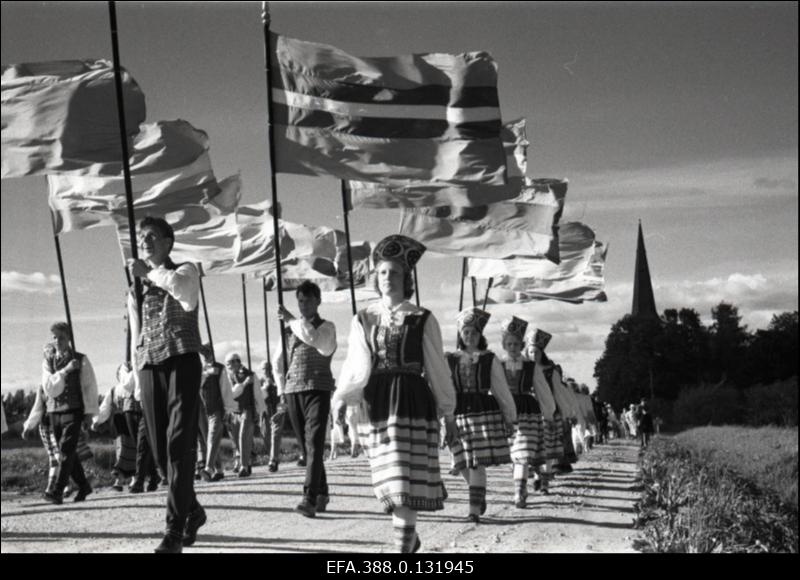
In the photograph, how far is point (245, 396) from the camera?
19141 millimetres

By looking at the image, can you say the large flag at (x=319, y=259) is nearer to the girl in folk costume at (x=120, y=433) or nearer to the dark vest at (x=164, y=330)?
the girl in folk costume at (x=120, y=433)

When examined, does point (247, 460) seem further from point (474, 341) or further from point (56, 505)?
point (474, 341)

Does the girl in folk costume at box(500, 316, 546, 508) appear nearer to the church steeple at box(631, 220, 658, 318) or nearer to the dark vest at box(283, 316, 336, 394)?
the dark vest at box(283, 316, 336, 394)

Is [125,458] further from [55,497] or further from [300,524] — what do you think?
[300,524]

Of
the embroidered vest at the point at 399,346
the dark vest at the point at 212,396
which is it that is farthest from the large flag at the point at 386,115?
the dark vest at the point at 212,396

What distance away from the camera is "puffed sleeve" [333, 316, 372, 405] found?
26.6 feet

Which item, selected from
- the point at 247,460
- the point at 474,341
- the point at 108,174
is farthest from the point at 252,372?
the point at 474,341

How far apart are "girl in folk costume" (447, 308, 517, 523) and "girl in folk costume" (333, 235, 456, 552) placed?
3176mm

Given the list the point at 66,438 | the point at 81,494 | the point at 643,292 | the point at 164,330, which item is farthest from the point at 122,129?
the point at 643,292

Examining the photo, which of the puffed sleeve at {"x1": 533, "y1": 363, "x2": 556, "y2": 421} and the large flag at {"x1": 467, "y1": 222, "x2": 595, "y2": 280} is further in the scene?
the large flag at {"x1": 467, "y1": 222, "x2": 595, "y2": 280}

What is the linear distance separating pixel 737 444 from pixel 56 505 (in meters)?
43.2

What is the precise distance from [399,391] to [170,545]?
6.61 feet

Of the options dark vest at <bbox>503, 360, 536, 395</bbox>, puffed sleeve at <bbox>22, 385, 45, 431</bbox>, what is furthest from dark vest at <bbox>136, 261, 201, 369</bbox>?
dark vest at <bbox>503, 360, 536, 395</bbox>
